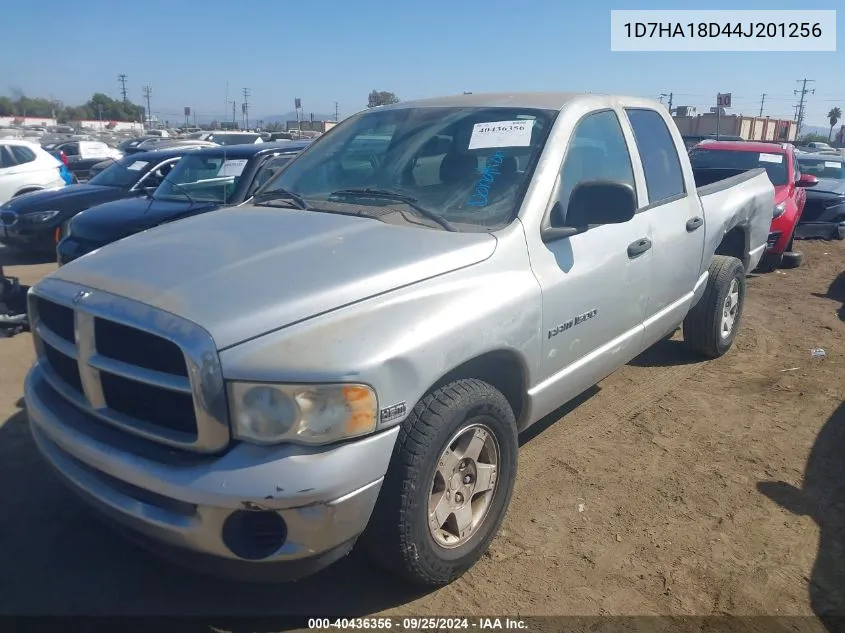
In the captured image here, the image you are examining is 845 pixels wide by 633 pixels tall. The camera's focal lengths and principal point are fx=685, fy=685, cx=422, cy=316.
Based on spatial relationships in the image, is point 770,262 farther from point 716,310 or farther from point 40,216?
point 40,216

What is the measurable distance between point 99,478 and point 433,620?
135 cm

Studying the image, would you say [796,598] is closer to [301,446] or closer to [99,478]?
[301,446]

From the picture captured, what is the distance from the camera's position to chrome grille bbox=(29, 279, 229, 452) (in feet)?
7.11

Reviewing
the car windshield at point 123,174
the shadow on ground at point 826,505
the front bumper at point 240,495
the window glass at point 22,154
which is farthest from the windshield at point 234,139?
the front bumper at point 240,495

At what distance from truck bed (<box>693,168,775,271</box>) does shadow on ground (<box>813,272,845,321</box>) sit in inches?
83.1

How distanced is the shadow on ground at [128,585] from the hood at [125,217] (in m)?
3.82

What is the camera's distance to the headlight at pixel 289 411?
2.18 meters

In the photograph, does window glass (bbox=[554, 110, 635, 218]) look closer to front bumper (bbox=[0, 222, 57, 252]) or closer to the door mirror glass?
the door mirror glass

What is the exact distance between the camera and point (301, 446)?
220 cm

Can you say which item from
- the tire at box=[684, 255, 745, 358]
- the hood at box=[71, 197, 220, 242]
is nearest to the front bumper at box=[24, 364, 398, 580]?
the tire at box=[684, 255, 745, 358]

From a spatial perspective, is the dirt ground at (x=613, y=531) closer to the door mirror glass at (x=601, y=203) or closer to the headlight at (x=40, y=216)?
the door mirror glass at (x=601, y=203)

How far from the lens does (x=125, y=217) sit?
6723 mm

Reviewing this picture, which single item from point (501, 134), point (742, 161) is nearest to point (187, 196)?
point (501, 134)

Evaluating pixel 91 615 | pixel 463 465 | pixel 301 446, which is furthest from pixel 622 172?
pixel 91 615
